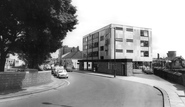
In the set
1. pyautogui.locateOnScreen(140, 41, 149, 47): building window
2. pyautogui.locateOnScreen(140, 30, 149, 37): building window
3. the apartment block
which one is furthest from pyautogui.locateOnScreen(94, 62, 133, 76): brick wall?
pyautogui.locateOnScreen(140, 30, 149, 37): building window

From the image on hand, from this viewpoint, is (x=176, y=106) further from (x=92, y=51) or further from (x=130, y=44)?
(x=92, y=51)

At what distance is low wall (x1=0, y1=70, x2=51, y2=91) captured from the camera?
1189 centimetres

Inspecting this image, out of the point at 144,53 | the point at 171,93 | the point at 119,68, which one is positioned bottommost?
the point at 171,93

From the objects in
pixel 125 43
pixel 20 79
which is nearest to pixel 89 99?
pixel 20 79

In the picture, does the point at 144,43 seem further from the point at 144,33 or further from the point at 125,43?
the point at 125,43

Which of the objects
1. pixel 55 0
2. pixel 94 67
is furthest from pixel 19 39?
pixel 94 67

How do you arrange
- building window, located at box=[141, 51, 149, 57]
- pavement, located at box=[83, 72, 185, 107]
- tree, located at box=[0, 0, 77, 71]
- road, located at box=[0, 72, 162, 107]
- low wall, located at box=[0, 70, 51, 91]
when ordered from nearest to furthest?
road, located at box=[0, 72, 162, 107], pavement, located at box=[83, 72, 185, 107], tree, located at box=[0, 0, 77, 71], low wall, located at box=[0, 70, 51, 91], building window, located at box=[141, 51, 149, 57]

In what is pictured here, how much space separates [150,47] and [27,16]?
44.0m

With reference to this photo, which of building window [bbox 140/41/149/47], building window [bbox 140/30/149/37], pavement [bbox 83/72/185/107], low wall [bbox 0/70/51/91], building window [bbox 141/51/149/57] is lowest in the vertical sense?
pavement [bbox 83/72/185/107]

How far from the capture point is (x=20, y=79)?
44.3 ft

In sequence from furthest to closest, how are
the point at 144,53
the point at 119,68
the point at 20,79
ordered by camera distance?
the point at 144,53 → the point at 119,68 → the point at 20,79

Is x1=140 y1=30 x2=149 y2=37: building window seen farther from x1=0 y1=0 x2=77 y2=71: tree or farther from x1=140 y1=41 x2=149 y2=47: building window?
x1=0 y1=0 x2=77 y2=71: tree

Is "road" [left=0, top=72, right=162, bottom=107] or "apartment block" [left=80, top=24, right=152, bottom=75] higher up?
"apartment block" [left=80, top=24, right=152, bottom=75]

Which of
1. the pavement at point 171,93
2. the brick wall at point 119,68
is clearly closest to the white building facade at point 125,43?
the brick wall at point 119,68
